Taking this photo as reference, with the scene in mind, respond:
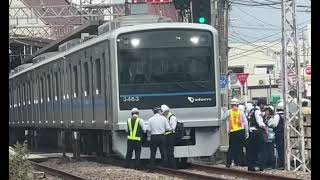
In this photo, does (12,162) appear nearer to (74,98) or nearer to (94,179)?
(94,179)

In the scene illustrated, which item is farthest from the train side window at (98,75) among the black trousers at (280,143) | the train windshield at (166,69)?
the black trousers at (280,143)

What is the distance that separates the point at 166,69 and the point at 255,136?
106 inches

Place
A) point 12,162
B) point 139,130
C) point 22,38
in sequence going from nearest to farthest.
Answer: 1. point 12,162
2. point 139,130
3. point 22,38

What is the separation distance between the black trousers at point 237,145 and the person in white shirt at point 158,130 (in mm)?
1597

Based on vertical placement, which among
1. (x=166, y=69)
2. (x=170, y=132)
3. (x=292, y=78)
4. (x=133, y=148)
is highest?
(x=166, y=69)

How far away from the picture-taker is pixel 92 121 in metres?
18.8

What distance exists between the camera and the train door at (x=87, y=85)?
1882 cm

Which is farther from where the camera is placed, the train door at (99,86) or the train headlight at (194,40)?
the train door at (99,86)

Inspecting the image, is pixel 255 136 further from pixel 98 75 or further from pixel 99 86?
pixel 98 75

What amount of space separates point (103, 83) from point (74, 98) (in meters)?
3.47

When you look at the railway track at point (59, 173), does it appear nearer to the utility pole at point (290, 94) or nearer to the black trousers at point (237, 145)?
the black trousers at point (237, 145)

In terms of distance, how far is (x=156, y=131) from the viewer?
657 inches

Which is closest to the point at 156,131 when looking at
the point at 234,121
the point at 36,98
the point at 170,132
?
the point at 170,132
